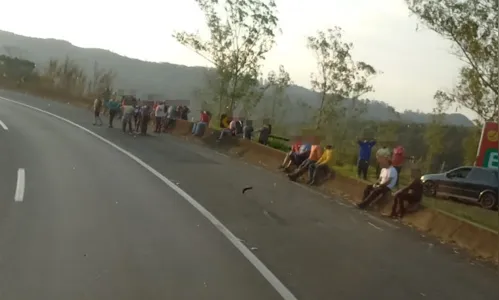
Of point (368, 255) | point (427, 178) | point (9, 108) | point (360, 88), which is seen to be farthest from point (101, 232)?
point (360, 88)

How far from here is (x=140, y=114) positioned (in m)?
32.3

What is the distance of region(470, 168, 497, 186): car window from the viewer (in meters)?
24.4

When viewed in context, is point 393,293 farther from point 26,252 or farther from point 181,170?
point 181,170

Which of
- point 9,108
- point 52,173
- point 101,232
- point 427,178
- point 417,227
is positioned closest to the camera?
point 101,232

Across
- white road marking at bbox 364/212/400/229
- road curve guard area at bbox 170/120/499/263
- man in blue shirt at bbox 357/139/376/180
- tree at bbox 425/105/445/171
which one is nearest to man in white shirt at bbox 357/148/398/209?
road curve guard area at bbox 170/120/499/263

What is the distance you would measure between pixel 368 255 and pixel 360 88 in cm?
3573

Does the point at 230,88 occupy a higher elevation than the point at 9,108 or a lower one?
higher

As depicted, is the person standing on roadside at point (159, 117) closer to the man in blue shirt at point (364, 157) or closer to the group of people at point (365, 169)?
the group of people at point (365, 169)

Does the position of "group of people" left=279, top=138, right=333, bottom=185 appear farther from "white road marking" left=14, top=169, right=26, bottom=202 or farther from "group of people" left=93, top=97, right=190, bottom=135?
"group of people" left=93, top=97, right=190, bottom=135

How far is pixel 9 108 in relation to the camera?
132ft

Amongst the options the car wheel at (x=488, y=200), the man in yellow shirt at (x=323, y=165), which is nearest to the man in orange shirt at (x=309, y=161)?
the man in yellow shirt at (x=323, y=165)

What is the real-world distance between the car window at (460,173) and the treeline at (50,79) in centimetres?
3693

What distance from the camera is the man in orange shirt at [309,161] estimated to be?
2025cm

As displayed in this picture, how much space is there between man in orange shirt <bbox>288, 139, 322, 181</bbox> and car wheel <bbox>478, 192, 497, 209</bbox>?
23.7ft
